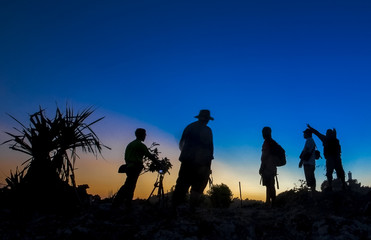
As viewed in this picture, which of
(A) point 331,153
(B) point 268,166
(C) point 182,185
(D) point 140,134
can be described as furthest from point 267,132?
(D) point 140,134

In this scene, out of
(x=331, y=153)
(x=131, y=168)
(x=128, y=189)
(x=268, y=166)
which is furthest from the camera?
(x=331, y=153)

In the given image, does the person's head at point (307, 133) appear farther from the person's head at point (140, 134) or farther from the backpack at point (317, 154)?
the person's head at point (140, 134)

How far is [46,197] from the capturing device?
635 cm

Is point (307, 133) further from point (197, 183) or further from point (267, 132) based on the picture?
point (197, 183)

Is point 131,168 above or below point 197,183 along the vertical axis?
above

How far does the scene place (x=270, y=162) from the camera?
7395 mm

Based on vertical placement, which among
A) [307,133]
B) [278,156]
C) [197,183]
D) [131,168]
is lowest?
[197,183]

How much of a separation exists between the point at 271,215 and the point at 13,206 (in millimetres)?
5886

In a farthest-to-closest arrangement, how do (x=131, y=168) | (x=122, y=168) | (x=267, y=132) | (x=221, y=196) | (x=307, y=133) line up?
(x=221, y=196)
(x=307, y=133)
(x=267, y=132)
(x=122, y=168)
(x=131, y=168)

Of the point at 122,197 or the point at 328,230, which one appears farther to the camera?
the point at 122,197

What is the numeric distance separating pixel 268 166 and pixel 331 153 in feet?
8.99

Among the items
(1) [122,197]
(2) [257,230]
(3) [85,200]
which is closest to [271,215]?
(2) [257,230]

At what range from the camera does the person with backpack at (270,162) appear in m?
7.35

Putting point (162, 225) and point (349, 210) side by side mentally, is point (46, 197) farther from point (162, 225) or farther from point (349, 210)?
point (349, 210)
